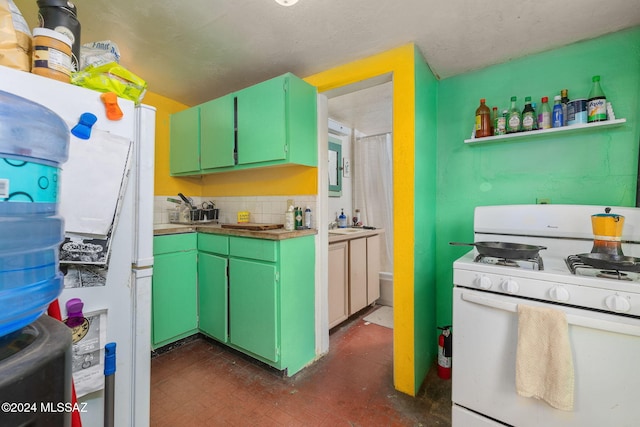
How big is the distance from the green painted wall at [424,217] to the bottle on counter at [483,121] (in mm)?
296

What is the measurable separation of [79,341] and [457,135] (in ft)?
7.73

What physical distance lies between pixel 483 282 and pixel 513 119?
1143 mm

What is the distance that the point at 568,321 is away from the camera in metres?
1.05

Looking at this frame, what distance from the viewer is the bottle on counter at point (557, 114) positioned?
1620 mm

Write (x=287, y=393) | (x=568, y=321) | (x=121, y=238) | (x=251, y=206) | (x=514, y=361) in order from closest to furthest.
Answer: (x=121, y=238)
(x=568, y=321)
(x=514, y=361)
(x=287, y=393)
(x=251, y=206)

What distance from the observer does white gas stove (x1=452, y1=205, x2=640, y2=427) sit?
991 millimetres

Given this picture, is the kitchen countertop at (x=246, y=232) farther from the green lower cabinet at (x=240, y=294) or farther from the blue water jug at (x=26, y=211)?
the blue water jug at (x=26, y=211)

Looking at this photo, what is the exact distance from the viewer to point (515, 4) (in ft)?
4.52

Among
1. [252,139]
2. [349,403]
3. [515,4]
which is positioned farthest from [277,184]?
[515,4]

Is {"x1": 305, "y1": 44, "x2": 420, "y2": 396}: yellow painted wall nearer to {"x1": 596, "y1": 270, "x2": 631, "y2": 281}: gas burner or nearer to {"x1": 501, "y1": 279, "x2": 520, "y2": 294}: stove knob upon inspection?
{"x1": 501, "y1": 279, "x2": 520, "y2": 294}: stove knob

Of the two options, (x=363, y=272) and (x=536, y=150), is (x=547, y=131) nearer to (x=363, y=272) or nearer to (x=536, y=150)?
(x=536, y=150)

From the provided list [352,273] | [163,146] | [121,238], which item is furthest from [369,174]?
[121,238]

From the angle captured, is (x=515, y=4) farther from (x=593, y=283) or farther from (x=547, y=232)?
(x=593, y=283)

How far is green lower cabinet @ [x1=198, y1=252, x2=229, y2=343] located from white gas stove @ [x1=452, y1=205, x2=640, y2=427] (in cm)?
161
